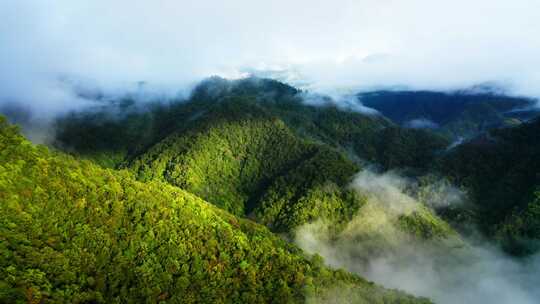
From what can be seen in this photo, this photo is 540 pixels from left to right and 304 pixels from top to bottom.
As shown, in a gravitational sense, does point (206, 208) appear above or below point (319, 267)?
above

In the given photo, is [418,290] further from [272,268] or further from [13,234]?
[13,234]

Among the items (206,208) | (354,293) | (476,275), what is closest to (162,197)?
(206,208)

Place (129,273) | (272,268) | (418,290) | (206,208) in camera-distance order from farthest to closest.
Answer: (418,290) < (206,208) < (272,268) < (129,273)

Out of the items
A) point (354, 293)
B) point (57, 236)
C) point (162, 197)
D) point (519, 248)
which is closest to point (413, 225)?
point (519, 248)

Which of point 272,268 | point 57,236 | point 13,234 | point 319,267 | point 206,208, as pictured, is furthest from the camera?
point 206,208

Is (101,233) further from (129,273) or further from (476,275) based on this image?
(476,275)

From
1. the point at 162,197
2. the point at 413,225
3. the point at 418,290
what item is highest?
the point at 162,197

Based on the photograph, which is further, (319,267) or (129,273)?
(319,267)
